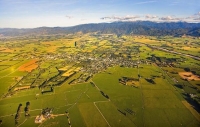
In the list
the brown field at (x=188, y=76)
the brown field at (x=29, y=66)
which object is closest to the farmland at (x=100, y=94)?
the brown field at (x=29, y=66)

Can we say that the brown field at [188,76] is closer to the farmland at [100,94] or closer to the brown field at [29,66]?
the farmland at [100,94]

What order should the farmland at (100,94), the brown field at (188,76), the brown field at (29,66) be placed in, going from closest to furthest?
the farmland at (100,94) → the brown field at (188,76) → the brown field at (29,66)

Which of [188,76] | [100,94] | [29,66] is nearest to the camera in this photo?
[100,94]

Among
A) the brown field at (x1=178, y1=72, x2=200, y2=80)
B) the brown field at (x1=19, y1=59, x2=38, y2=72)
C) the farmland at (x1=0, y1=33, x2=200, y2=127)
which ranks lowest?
the brown field at (x1=178, y1=72, x2=200, y2=80)

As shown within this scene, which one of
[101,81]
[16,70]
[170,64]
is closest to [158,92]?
[101,81]

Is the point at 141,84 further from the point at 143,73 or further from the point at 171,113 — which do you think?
the point at 171,113

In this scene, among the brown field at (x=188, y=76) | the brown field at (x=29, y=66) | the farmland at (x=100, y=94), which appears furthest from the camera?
the brown field at (x=29, y=66)

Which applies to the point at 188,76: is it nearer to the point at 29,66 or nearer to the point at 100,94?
the point at 100,94

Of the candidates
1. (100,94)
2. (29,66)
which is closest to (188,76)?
(100,94)

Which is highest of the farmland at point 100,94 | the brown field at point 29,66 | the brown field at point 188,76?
the brown field at point 29,66

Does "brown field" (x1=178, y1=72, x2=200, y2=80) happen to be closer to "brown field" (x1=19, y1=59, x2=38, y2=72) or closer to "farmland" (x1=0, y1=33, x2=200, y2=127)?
"farmland" (x1=0, y1=33, x2=200, y2=127)

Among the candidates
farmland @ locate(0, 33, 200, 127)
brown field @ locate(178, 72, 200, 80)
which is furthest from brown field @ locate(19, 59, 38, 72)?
brown field @ locate(178, 72, 200, 80)

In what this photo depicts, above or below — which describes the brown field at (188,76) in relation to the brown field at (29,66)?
below
